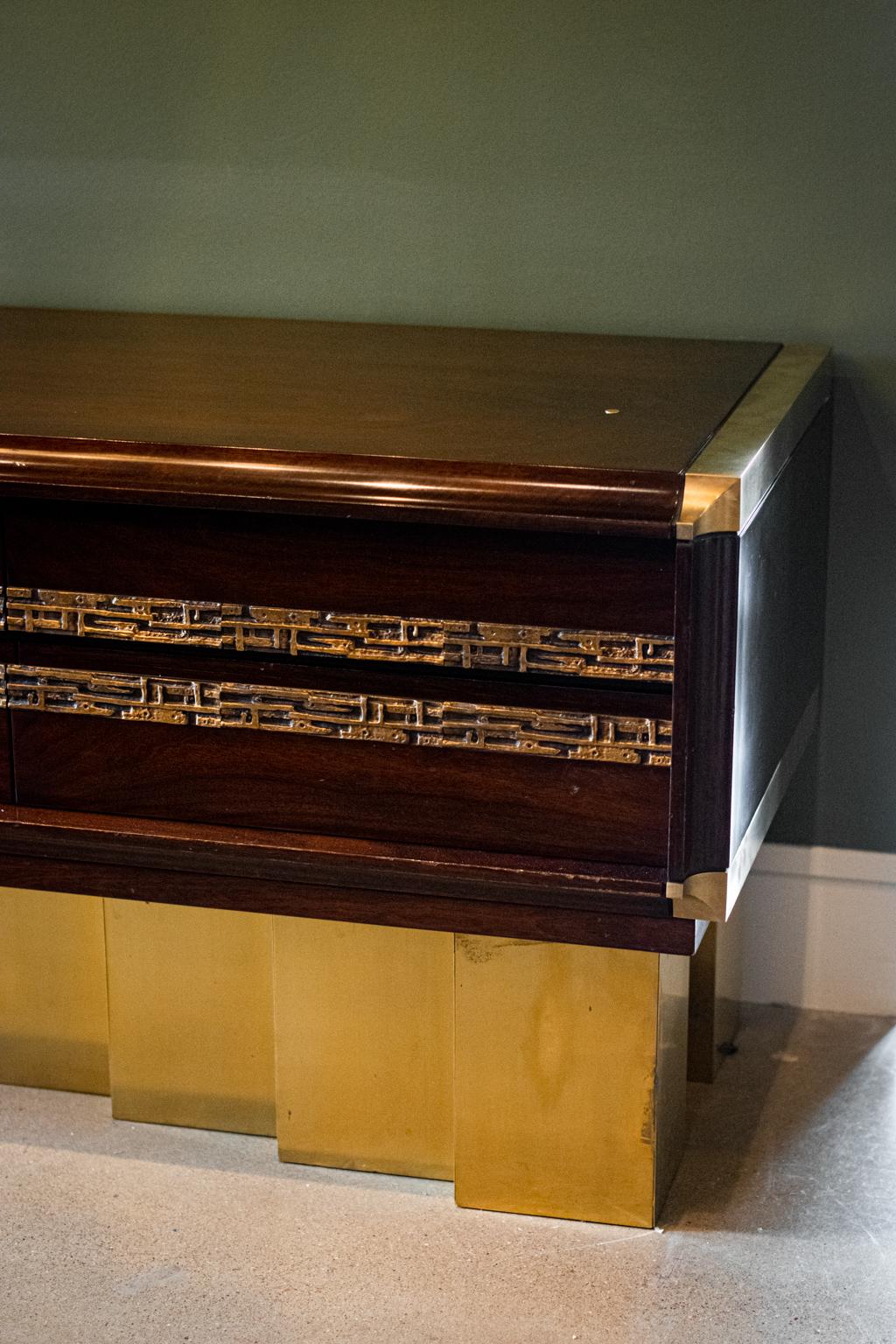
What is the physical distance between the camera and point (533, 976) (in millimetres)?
1287

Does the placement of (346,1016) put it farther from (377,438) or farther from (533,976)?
(377,438)

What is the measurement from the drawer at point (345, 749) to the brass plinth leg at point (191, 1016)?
213 millimetres

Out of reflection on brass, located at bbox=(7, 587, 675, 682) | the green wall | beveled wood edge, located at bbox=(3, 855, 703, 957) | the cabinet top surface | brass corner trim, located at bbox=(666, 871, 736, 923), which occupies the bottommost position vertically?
beveled wood edge, located at bbox=(3, 855, 703, 957)

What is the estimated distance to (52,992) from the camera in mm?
1472

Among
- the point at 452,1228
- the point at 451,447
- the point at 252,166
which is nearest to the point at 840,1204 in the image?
the point at 452,1228

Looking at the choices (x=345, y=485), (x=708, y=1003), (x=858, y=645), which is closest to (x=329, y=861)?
(x=345, y=485)

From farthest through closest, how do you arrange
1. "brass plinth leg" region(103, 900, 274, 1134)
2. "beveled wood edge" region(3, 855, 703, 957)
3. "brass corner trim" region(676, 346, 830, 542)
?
"brass plinth leg" region(103, 900, 274, 1134) → "beveled wood edge" region(3, 855, 703, 957) → "brass corner trim" region(676, 346, 830, 542)

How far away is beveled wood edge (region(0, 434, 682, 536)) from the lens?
1048 millimetres

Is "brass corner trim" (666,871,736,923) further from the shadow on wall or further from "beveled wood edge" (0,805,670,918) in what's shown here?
the shadow on wall

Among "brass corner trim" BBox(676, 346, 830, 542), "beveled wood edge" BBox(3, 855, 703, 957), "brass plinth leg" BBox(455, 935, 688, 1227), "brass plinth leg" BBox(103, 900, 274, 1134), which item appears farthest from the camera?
"brass plinth leg" BBox(103, 900, 274, 1134)

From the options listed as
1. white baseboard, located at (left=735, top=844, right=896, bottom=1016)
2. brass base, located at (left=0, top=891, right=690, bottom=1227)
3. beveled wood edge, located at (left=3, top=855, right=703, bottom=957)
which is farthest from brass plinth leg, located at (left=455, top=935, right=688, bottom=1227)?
white baseboard, located at (left=735, top=844, right=896, bottom=1016)

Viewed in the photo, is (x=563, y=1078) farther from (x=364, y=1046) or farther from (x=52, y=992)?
(x=52, y=992)

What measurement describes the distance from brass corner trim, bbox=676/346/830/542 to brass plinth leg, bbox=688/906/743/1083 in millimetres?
446

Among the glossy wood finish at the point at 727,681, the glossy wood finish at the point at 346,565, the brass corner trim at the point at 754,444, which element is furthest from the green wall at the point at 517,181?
the glossy wood finish at the point at 346,565
